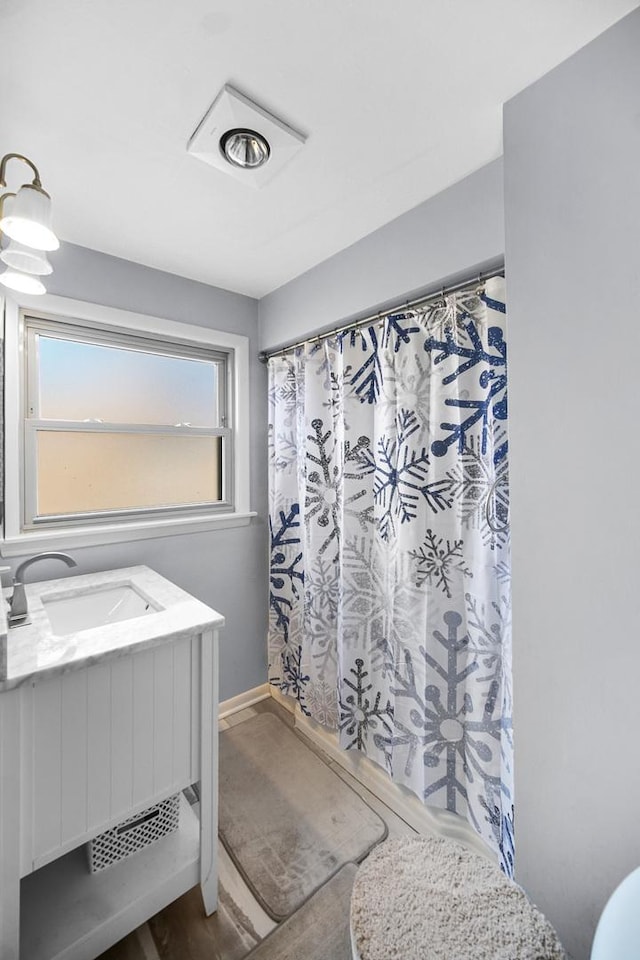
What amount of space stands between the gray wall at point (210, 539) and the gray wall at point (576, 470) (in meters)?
1.57

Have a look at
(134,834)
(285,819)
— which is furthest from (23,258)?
(285,819)

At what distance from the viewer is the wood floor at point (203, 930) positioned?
1180 millimetres

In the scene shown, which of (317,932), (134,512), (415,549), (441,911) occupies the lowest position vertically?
(317,932)

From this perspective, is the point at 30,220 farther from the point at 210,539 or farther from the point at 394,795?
the point at 394,795

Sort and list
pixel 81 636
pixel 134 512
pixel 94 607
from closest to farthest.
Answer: pixel 81 636 → pixel 94 607 → pixel 134 512

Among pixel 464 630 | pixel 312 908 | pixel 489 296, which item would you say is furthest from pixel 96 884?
pixel 489 296

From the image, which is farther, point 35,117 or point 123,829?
point 123,829

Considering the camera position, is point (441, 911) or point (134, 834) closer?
point (441, 911)

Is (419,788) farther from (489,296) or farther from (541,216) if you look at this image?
(541,216)

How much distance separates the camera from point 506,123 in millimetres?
1068

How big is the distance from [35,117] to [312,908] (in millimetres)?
2501

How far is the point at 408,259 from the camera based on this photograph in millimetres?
1527

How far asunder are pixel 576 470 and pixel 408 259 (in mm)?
1032

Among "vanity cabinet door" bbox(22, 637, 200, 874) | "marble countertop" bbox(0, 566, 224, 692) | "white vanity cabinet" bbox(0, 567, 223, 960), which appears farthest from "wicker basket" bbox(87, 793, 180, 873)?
"marble countertop" bbox(0, 566, 224, 692)
